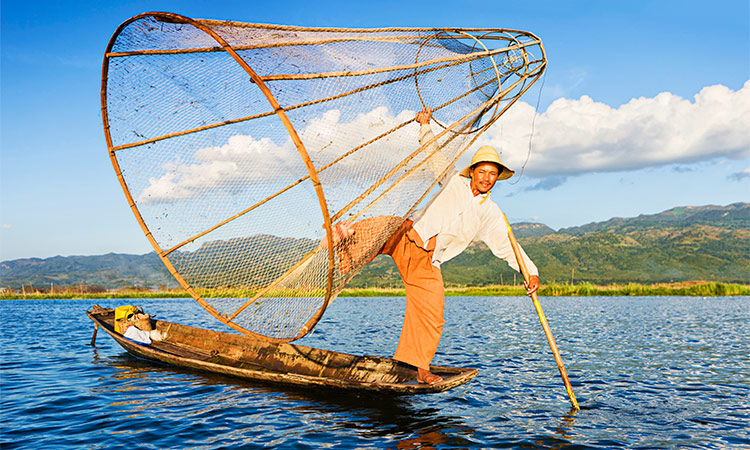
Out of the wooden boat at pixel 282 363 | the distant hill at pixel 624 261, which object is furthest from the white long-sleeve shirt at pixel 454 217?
the distant hill at pixel 624 261

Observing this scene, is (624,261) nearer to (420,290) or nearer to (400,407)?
(400,407)

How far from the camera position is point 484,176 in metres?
6.25

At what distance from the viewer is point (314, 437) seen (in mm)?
5797

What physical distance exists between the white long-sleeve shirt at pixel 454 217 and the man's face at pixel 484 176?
12cm

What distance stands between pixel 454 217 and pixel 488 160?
0.82 m

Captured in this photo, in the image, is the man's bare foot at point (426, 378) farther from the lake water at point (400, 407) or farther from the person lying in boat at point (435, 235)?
the lake water at point (400, 407)

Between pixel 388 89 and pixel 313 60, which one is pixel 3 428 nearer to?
pixel 313 60

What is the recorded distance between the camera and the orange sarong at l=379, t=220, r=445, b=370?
6.41m

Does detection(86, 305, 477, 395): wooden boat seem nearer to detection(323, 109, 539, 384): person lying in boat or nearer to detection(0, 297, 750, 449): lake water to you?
detection(0, 297, 750, 449): lake water

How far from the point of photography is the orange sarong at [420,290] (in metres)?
6.41

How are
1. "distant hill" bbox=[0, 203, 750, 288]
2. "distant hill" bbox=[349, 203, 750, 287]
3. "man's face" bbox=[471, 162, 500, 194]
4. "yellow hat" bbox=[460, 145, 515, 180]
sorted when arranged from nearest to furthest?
"yellow hat" bbox=[460, 145, 515, 180] < "man's face" bbox=[471, 162, 500, 194] < "distant hill" bbox=[0, 203, 750, 288] < "distant hill" bbox=[349, 203, 750, 287]

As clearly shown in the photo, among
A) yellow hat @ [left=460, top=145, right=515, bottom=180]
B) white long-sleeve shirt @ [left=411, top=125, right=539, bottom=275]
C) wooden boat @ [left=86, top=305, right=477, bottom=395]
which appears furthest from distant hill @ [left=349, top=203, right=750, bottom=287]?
yellow hat @ [left=460, top=145, right=515, bottom=180]

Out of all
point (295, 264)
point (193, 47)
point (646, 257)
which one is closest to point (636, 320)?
point (295, 264)

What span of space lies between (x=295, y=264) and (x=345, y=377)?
2470 mm
